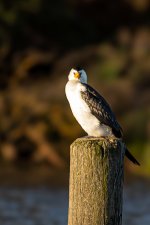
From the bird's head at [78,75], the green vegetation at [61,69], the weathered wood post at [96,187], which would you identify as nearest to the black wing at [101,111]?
the bird's head at [78,75]

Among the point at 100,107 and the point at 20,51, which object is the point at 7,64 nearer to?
the point at 20,51

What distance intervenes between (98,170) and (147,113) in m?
10.6

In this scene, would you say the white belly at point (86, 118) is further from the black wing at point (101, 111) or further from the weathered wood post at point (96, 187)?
the weathered wood post at point (96, 187)

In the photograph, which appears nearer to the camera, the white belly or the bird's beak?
the white belly

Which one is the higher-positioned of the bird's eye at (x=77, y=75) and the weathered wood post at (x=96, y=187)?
the bird's eye at (x=77, y=75)

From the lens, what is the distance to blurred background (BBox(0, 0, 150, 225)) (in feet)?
45.9

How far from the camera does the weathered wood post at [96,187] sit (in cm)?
615

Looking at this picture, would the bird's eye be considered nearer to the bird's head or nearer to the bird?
the bird's head

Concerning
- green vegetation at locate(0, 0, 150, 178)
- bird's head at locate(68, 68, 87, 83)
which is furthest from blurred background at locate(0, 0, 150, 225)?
bird's head at locate(68, 68, 87, 83)

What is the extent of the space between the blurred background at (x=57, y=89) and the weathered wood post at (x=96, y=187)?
19.0 ft

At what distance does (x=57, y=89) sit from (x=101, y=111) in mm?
11228

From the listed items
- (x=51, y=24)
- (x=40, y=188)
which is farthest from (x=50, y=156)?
(x=51, y=24)

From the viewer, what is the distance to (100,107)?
24.9 feet

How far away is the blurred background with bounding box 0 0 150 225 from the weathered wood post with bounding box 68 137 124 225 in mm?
5787
